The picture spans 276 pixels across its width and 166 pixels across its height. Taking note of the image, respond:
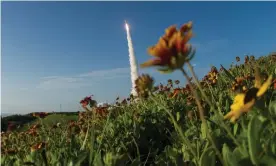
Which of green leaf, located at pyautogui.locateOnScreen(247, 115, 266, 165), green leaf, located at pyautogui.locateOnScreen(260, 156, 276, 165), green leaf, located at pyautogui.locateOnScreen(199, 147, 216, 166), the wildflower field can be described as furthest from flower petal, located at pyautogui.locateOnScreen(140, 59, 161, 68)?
green leaf, located at pyautogui.locateOnScreen(199, 147, 216, 166)

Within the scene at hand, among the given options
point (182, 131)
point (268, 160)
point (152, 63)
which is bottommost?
point (268, 160)

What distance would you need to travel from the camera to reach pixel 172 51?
1257 mm

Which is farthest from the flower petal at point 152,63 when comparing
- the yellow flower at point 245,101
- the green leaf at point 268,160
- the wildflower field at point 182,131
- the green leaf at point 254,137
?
the green leaf at point 268,160

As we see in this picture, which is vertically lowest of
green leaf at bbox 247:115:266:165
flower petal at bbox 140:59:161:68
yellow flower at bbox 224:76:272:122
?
green leaf at bbox 247:115:266:165

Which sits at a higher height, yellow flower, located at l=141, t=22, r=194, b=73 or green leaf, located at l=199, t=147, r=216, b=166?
yellow flower, located at l=141, t=22, r=194, b=73

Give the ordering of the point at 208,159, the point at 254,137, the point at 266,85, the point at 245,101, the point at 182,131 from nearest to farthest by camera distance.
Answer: the point at 266,85, the point at 245,101, the point at 254,137, the point at 208,159, the point at 182,131

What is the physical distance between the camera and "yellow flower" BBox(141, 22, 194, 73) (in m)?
1.24

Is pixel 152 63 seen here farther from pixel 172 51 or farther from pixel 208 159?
pixel 208 159

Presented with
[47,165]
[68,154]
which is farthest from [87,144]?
[47,165]

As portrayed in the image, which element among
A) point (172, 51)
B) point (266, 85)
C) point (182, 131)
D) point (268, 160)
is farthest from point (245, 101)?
point (182, 131)

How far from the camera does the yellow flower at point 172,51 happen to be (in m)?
1.24

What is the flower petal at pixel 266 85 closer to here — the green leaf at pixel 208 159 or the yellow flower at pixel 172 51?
the yellow flower at pixel 172 51

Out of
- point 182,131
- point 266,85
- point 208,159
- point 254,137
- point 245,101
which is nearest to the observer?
point 266,85

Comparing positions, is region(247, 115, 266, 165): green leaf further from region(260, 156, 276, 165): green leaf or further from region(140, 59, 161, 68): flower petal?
region(140, 59, 161, 68): flower petal
